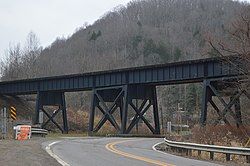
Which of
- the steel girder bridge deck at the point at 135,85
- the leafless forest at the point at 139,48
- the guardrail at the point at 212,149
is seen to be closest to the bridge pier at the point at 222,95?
the steel girder bridge deck at the point at 135,85

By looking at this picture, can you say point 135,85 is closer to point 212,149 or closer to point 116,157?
point 212,149

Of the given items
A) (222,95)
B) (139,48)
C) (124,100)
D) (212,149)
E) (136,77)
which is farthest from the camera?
(139,48)

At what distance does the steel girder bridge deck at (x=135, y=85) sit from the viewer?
47.0 metres

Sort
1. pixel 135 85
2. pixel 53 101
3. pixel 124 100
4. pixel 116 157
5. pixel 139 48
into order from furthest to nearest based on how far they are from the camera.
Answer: pixel 139 48
pixel 53 101
pixel 135 85
pixel 124 100
pixel 116 157

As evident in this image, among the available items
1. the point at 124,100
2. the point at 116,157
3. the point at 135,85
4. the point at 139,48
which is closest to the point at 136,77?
the point at 135,85

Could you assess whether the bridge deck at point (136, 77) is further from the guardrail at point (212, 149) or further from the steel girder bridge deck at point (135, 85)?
the guardrail at point (212, 149)

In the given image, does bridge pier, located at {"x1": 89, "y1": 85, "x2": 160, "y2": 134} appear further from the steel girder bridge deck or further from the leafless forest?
the leafless forest

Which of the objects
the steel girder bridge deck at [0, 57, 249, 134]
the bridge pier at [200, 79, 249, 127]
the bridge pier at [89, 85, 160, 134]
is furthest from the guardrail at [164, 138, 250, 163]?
the bridge pier at [89, 85, 160, 134]

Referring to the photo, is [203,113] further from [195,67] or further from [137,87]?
[137,87]

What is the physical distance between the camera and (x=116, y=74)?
59.6m

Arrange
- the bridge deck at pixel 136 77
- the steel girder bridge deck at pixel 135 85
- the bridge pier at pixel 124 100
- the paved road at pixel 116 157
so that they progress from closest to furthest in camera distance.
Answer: the paved road at pixel 116 157, the steel girder bridge deck at pixel 135 85, the bridge deck at pixel 136 77, the bridge pier at pixel 124 100

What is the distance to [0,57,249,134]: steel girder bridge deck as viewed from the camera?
47.0 meters

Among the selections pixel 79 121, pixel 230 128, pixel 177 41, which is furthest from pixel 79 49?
pixel 230 128

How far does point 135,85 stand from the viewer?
59344 mm
